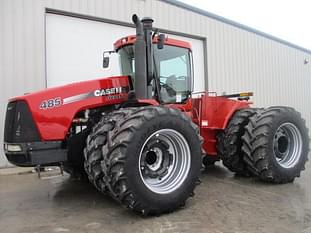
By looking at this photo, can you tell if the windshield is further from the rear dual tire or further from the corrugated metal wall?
the corrugated metal wall

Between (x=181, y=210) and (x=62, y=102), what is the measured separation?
2073 millimetres

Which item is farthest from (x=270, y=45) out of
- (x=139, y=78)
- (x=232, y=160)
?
(x=139, y=78)

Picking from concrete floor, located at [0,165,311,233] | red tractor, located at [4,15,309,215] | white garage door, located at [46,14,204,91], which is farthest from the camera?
white garage door, located at [46,14,204,91]

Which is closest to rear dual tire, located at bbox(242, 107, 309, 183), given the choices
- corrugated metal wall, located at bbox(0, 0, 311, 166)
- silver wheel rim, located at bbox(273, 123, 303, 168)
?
silver wheel rim, located at bbox(273, 123, 303, 168)

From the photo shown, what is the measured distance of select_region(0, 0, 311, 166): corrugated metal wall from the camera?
25.9 feet

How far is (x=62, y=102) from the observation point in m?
4.46

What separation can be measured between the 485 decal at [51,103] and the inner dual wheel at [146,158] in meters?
0.65

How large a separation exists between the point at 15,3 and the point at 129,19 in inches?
123

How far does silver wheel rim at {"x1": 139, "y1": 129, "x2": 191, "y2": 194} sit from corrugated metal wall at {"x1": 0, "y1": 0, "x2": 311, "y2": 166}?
4.73m

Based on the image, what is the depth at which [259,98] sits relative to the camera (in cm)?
1426

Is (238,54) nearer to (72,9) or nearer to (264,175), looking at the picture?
(72,9)

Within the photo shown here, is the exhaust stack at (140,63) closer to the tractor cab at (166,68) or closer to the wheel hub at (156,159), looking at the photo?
the tractor cab at (166,68)

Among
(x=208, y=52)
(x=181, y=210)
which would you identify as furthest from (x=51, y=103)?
(x=208, y=52)

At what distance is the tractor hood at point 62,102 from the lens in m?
4.31
